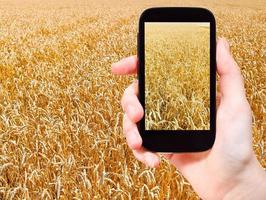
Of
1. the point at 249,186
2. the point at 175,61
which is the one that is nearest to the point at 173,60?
the point at 175,61

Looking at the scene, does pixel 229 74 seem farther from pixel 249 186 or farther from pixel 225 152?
pixel 249 186

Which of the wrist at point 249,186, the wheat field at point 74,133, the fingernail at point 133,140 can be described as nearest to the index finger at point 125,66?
the fingernail at point 133,140

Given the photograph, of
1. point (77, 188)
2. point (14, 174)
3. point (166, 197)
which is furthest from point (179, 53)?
point (14, 174)

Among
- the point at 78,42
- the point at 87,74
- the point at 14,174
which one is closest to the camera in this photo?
the point at 14,174

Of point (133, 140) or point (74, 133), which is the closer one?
point (133, 140)

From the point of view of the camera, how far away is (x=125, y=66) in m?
2.60

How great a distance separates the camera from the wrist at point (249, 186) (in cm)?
262

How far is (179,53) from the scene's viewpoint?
112 inches

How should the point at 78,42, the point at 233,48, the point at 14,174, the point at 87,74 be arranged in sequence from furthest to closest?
the point at 78,42 → the point at 233,48 → the point at 87,74 → the point at 14,174

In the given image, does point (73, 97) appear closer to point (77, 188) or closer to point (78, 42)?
point (77, 188)

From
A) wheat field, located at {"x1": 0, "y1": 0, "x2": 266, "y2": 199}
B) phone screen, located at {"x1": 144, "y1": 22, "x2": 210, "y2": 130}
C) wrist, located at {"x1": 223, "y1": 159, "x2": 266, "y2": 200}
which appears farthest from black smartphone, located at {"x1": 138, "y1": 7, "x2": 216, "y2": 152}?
wheat field, located at {"x1": 0, "y1": 0, "x2": 266, "y2": 199}

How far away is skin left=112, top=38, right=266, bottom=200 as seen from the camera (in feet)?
8.51

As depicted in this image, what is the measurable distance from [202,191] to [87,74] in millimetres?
5574

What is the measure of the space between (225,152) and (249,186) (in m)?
0.17
